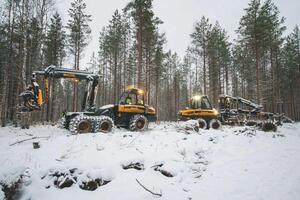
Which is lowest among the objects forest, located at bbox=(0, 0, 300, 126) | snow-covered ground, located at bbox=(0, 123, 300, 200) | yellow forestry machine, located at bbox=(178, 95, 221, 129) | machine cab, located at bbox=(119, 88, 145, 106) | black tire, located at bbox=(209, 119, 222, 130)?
snow-covered ground, located at bbox=(0, 123, 300, 200)

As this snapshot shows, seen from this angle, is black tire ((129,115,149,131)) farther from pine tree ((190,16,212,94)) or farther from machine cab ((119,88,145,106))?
pine tree ((190,16,212,94))

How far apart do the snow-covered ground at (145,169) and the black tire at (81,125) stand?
188cm

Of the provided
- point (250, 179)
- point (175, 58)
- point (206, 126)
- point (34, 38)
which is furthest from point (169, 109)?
point (250, 179)

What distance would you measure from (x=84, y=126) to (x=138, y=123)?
344 centimetres

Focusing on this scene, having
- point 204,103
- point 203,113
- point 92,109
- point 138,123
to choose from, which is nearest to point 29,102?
point 92,109

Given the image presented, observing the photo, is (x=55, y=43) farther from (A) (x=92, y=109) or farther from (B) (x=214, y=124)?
(B) (x=214, y=124)

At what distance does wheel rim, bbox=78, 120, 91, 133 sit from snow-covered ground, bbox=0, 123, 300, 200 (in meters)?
2.19

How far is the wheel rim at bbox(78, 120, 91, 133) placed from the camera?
926cm

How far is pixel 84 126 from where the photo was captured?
9.42m

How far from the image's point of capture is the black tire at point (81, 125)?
887 centimetres

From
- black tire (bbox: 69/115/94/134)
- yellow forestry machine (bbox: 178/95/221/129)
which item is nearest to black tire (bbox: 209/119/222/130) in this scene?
yellow forestry machine (bbox: 178/95/221/129)

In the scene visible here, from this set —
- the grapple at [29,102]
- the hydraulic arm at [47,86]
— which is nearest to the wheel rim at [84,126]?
the hydraulic arm at [47,86]

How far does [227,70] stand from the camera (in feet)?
107

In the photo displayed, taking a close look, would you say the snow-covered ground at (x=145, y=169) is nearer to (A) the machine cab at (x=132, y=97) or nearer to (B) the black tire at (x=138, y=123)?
(B) the black tire at (x=138, y=123)
